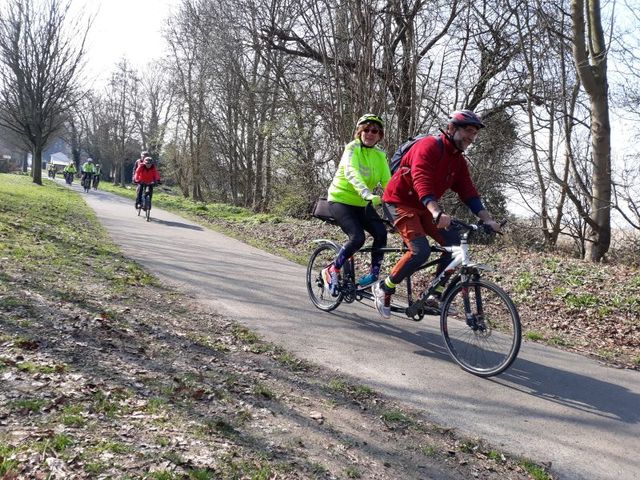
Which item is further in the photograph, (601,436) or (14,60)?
(14,60)

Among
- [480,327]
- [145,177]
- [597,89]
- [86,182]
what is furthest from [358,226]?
[86,182]

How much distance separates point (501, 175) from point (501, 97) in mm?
2334

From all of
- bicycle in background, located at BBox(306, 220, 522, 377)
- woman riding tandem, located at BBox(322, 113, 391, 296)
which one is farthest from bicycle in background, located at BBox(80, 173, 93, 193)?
bicycle in background, located at BBox(306, 220, 522, 377)

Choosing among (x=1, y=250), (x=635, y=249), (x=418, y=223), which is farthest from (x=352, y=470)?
(x=635, y=249)

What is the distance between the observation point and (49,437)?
8.73 feet

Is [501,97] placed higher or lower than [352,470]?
higher

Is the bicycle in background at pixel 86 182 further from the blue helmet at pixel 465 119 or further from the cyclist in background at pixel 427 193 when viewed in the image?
the blue helmet at pixel 465 119

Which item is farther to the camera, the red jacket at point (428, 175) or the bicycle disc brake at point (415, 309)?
the bicycle disc brake at point (415, 309)

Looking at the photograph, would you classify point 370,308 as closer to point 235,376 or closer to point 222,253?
point 235,376

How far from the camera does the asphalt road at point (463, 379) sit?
3.36m

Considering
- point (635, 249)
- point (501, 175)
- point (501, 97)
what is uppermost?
point (501, 97)

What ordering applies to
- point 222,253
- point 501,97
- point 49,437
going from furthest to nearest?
point 501,97, point 222,253, point 49,437

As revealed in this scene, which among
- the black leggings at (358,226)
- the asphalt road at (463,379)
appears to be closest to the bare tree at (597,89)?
the asphalt road at (463,379)

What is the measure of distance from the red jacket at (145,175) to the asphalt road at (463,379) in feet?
27.5
